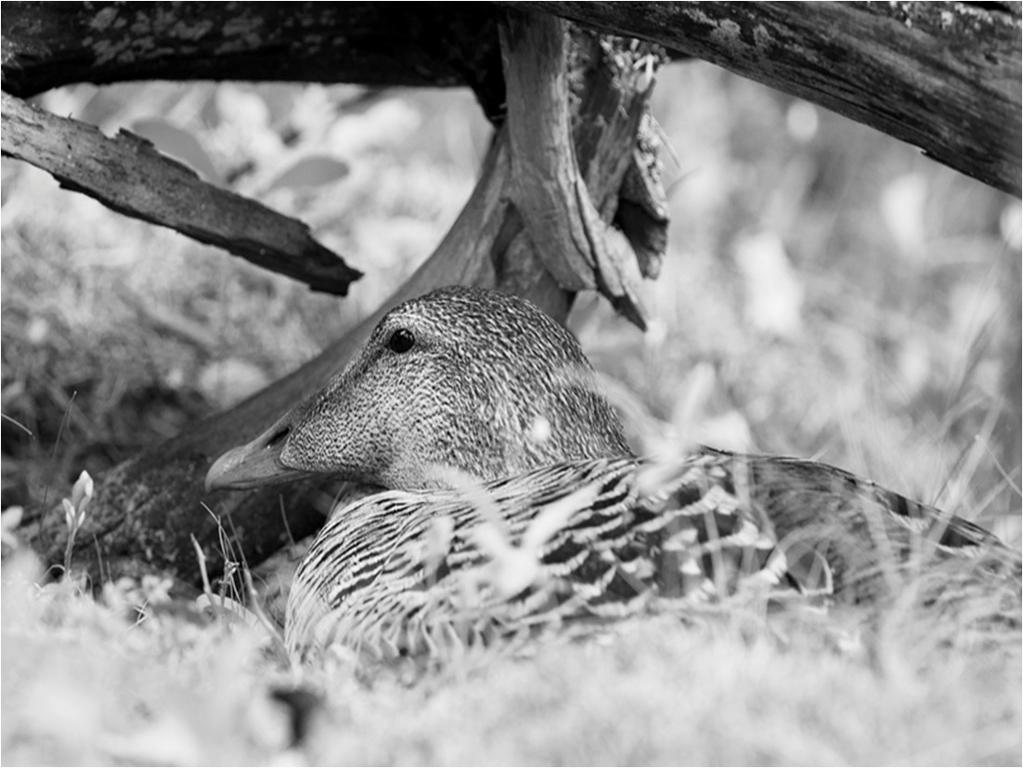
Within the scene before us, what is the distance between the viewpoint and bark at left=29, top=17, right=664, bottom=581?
3709 mm

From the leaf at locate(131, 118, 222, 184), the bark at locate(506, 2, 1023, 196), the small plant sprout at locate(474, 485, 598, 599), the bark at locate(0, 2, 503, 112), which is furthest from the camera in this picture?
the leaf at locate(131, 118, 222, 184)

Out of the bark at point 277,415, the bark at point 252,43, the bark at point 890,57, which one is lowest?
the bark at point 277,415

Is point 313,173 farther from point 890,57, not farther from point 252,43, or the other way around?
point 890,57

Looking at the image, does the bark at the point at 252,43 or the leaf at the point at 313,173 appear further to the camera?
the leaf at the point at 313,173

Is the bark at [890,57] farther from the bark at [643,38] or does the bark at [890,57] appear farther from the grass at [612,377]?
the grass at [612,377]

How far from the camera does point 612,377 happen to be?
5410mm

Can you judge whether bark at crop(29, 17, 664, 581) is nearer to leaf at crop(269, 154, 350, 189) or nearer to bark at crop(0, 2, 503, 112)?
bark at crop(0, 2, 503, 112)

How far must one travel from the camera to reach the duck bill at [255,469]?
348cm

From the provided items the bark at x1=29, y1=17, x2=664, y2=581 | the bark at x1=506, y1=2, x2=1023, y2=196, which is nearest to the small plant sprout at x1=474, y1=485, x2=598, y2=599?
the bark at x1=506, y1=2, x2=1023, y2=196

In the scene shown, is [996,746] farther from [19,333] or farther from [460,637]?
[19,333]

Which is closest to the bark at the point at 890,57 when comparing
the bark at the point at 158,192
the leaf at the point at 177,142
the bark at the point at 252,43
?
the bark at the point at 252,43

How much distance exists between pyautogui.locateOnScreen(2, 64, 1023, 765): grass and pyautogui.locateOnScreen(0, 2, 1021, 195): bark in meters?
0.31

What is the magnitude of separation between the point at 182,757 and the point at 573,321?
2.47 m

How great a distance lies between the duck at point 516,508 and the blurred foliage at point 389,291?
17.2 inches
